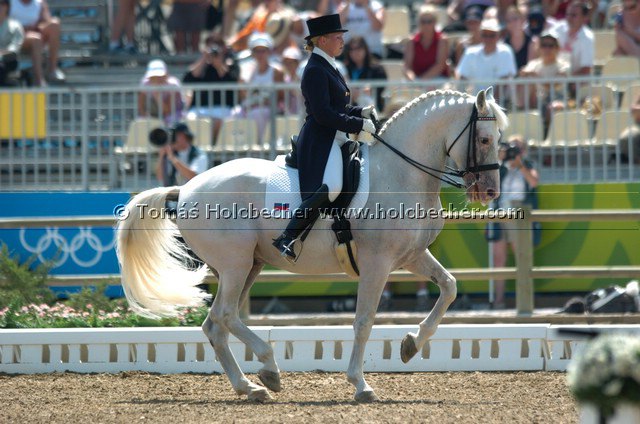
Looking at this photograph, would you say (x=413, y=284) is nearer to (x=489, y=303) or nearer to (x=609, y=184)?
(x=489, y=303)

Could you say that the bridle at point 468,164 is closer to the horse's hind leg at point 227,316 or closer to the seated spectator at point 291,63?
the horse's hind leg at point 227,316

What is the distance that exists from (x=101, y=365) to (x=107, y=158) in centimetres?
380

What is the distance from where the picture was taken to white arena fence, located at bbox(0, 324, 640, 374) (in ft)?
26.8

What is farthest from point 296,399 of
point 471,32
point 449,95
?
point 471,32

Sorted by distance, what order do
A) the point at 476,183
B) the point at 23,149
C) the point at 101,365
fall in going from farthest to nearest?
the point at 23,149 → the point at 101,365 → the point at 476,183

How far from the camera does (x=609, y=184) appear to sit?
1098 cm

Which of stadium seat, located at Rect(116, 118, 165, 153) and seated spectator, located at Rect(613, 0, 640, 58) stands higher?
seated spectator, located at Rect(613, 0, 640, 58)

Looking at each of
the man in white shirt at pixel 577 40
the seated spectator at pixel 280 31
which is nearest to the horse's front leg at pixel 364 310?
the man in white shirt at pixel 577 40

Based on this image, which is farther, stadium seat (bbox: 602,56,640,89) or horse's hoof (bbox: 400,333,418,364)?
stadium seat (bbox: 602,56,640,89)

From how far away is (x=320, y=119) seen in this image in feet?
22.9

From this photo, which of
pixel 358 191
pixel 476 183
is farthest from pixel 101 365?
pixel 476 183

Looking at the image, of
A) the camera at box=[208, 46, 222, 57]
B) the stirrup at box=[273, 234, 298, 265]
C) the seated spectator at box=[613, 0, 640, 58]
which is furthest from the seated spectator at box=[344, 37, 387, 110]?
the stirrup at box=[273, 234, 298, 265]

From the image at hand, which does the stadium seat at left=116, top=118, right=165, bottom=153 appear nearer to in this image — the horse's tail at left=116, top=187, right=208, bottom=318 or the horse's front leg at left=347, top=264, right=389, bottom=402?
the horse's tail at left=116, top=187, right=208, bottom=318

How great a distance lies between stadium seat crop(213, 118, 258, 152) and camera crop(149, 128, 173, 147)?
0.54 metres
